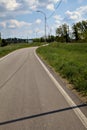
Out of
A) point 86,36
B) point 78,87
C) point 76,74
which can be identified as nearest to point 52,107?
point 78,87

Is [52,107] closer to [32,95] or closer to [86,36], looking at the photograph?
[32,95]

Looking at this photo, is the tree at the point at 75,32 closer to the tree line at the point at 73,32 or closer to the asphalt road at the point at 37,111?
the tree line at the point at 73,32

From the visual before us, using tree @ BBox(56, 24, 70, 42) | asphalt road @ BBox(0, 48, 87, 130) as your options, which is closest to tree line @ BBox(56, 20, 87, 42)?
tree @ BBox(56, 24, 70, 42)

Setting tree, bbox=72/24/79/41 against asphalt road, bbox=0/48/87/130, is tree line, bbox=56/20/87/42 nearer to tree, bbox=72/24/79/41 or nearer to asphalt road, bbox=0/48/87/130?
tree, bbox=72/24/79/41

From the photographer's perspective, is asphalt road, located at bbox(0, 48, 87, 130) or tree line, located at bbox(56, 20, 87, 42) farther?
tree line, located at bbox(56, 20, 87, 42)

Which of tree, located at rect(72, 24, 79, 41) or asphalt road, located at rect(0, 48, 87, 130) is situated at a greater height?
tree, located at rect(72, 24, 79, 41)

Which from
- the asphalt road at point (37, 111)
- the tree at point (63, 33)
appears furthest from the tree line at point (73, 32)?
the asphalt road at point (37, 111)

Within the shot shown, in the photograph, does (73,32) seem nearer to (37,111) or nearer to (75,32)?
(75,32)

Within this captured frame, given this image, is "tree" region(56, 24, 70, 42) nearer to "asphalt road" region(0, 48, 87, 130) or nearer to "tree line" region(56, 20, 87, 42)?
"tree line" region(56, 20, 87, 42)

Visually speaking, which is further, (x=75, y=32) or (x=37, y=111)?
(x=75, y=32)

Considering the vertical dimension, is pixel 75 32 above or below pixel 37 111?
above

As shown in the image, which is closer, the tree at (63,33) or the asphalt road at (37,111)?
the asphalt road at (37,111)

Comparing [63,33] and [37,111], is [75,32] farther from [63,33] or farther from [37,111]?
[37,111]

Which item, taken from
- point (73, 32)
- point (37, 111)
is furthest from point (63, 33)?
point (37, 111)
